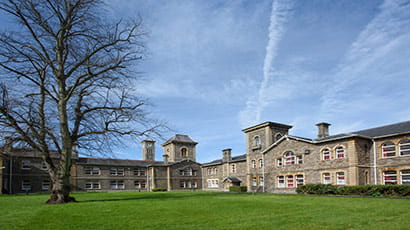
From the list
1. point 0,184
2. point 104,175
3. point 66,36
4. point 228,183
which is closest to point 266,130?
point 228,183

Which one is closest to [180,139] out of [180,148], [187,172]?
[180,148]

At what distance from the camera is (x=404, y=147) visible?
23484 mm

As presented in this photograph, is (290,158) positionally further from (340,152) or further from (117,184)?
(117,184)

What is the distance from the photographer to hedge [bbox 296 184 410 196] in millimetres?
20045

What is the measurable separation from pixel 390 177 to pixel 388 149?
2285mm

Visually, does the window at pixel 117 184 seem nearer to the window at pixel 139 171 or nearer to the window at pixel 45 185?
the window at pixel 139 171

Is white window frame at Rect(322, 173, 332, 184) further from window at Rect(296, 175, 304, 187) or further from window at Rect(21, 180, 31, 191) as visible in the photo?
window at Rect(21, 180, 31, 191)

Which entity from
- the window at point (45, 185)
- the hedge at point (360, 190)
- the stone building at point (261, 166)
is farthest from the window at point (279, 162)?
the window at point (45, 185)

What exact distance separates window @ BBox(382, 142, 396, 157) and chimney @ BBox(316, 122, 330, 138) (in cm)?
686

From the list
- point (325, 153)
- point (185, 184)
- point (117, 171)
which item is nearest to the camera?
point (325, 153)

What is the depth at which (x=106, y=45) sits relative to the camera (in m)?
19.1

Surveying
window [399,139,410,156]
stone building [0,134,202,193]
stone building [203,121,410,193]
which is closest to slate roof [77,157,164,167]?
stone building [0,134,202,193]

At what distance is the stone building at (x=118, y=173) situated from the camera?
40.8m

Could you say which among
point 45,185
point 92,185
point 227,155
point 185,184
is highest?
point 227,155
